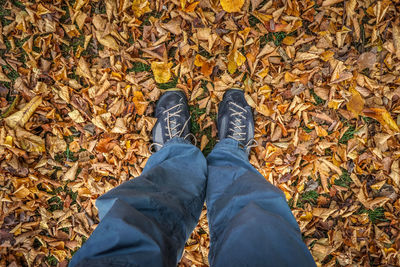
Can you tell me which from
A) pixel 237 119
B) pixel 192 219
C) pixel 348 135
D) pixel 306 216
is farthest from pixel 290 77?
pixel 192 219

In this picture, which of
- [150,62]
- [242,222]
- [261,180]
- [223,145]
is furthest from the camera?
[150,62]

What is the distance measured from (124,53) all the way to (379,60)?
1.69 meters

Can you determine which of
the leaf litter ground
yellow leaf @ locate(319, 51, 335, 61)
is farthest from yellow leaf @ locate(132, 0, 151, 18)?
yellow leaf @ locate(319, 51, 335, 61)

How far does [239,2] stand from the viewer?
1.44m

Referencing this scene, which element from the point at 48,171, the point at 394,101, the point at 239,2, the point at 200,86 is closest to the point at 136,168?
the point at 48,171

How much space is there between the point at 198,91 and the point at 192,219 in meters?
0.87

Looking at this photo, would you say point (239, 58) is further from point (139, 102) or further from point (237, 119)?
point (139, 102)

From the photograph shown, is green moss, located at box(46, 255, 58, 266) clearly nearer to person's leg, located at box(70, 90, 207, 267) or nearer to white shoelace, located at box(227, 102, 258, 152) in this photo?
person's leg, located at box(70, 90, 207, 267)

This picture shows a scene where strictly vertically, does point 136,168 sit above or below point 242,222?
below

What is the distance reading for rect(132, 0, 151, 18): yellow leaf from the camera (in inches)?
57.6

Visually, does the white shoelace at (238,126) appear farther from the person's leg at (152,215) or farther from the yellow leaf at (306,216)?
the yellow leaf at (306,216)

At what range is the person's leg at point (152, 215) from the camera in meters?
0.71

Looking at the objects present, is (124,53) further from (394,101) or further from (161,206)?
(394,101)

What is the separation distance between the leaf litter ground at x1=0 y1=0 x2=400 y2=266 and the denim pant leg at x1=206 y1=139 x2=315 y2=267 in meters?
0.50
